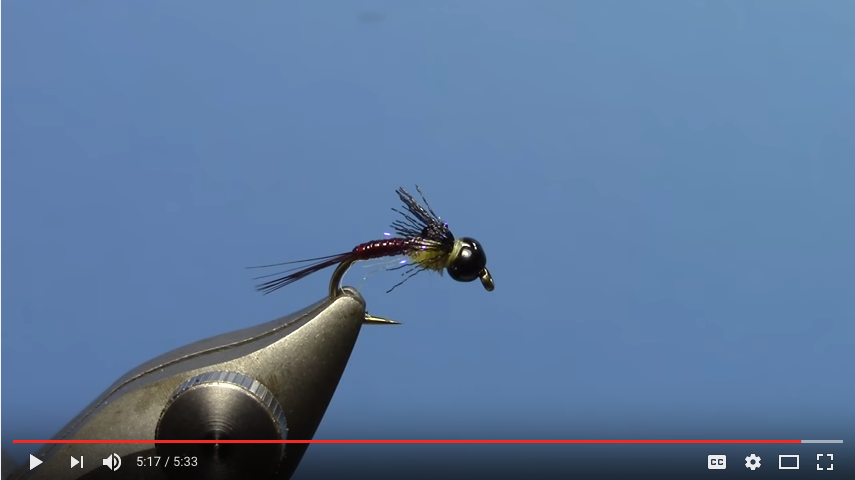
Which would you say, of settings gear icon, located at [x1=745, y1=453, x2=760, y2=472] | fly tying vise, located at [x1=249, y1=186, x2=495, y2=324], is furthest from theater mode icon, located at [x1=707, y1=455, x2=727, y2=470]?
fly tying vise, located at [x1=249, y1=186, x2=495, y2=324]

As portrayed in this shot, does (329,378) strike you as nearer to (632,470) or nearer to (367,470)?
(367,470)

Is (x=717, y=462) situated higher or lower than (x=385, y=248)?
lower

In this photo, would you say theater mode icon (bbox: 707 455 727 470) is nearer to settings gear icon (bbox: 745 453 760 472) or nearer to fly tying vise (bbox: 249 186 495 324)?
settings gear icon (bbox: 745 453 760 472)

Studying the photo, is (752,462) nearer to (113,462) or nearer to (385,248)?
(385,248)

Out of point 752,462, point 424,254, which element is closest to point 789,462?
point 752,462

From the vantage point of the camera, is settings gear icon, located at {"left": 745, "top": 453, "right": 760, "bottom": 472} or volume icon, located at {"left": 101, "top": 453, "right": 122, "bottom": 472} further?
settings gear icon, located at {"left": 745, "top": 453, "right": 760, "bottom": 472}

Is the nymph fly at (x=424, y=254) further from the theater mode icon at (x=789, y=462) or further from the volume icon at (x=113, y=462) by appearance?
the theater mode icon at (x=789, y=462)

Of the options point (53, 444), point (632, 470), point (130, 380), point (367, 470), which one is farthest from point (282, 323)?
point (632, 470)
